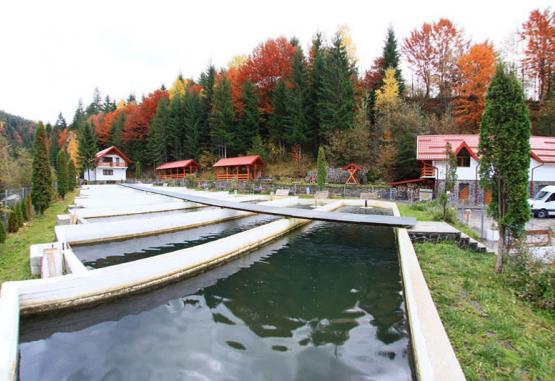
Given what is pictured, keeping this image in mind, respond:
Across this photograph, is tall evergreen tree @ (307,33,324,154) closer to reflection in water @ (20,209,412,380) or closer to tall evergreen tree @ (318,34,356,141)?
tall evergreen tree @ (318,34,356,141)

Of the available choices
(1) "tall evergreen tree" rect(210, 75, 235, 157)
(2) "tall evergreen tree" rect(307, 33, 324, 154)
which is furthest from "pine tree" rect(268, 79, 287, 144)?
(1) "tall evergreen tree" rect(210, 75, 235, 157)

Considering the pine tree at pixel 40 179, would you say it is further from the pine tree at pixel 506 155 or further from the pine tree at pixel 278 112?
the pine tree at pixel 278 112

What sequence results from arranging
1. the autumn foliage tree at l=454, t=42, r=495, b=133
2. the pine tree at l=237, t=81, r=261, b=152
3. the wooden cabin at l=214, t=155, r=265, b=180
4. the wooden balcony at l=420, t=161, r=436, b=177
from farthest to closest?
the pine tree at l=237, t=81, r=261, b=152, the wooden cabin at l=214, t=155, r=265, b=180, the autumn foliage tree at l=454, t=42, r=495, b=133, the wooden balcony at l=420, t=161, r=436, b=177

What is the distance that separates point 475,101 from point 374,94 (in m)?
10.8

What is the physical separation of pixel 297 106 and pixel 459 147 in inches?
721

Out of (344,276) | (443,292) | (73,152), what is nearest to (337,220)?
(344,276)

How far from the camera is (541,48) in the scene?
31.4 m

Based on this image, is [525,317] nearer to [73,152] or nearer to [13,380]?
[13,380]

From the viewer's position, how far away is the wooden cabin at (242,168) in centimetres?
3638

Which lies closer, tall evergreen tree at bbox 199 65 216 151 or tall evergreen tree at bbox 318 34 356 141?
tall evergreen tree at bbox 318 34 356 141

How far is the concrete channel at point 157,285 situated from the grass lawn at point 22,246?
1594 millimetres

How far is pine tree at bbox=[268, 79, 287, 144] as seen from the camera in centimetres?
3834

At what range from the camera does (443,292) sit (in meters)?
5.78

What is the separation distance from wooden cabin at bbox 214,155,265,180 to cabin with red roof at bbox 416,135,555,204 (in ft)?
60.1
